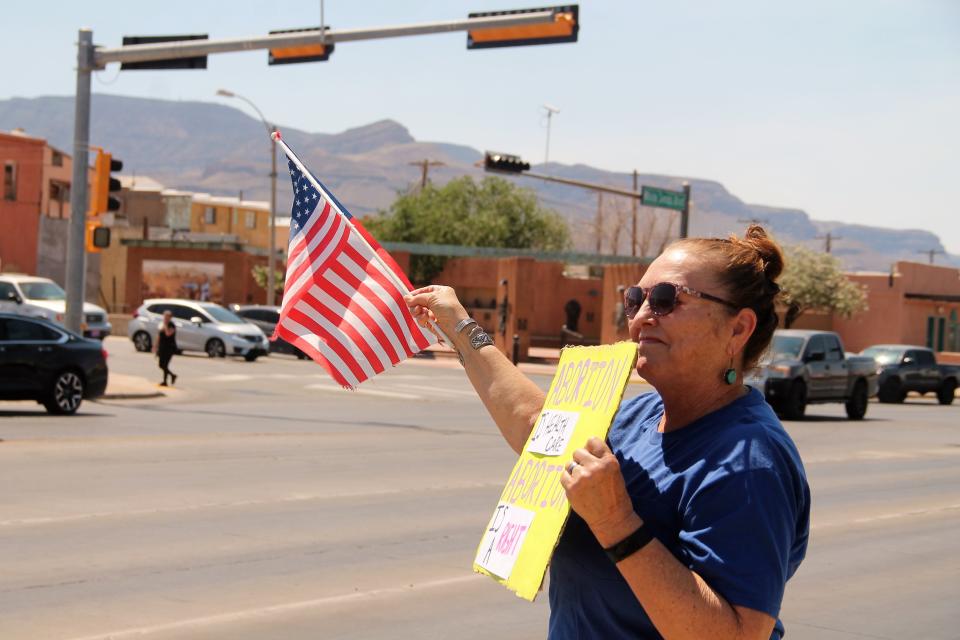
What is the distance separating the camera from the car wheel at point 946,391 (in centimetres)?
3628

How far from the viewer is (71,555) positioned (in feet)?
28.0

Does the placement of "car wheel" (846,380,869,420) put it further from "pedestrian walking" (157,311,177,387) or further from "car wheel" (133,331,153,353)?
"car wheel" (133,331,153,353)

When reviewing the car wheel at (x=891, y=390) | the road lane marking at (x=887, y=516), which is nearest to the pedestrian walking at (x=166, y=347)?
the road lane marking at (x=887, y=516)

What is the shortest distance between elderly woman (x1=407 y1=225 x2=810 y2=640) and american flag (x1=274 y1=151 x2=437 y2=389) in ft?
3.88

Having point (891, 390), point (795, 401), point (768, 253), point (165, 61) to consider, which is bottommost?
point (891, 390)

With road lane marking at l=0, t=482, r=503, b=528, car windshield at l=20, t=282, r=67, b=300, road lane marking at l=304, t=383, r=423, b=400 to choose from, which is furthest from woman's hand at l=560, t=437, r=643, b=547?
car windshield at l=20, t=282, r=67, b=300

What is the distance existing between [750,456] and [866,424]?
24.0 meters

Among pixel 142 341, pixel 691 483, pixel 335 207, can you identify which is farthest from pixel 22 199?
pixel 691 483

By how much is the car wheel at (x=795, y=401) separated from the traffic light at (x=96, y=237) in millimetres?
13706

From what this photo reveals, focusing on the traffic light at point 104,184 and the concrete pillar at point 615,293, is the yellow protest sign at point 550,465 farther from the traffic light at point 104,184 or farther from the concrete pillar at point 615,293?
the concrete pillar at point 615,293

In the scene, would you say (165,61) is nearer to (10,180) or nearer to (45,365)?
(45,365)

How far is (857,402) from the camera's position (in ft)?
89.1

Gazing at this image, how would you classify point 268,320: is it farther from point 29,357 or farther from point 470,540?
point 470,540

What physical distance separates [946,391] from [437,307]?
3531 centimetres
